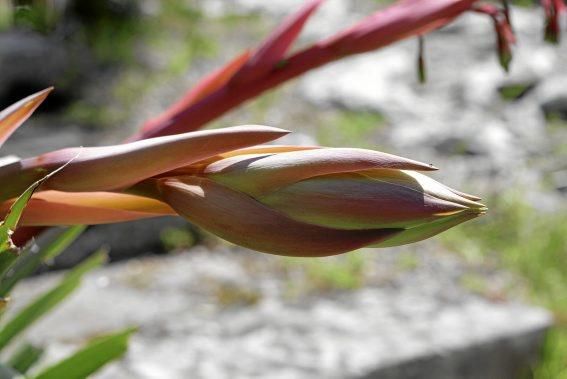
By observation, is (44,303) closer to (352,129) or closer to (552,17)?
(552,17)

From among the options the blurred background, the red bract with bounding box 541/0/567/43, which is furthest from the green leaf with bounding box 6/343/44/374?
the red bract with bounding box 541/0/567/43

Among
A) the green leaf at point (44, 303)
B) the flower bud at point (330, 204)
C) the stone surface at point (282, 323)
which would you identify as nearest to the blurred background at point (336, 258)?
the stone surface at point (282, 323)

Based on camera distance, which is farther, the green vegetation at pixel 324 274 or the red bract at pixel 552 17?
the green vegetation at pixel 324 274

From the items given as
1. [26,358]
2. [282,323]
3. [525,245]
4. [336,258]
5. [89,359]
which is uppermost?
[89,359]

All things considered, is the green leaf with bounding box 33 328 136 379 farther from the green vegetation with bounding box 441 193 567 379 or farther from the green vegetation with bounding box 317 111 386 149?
the green vegetation with bounding box 317 111 386 149

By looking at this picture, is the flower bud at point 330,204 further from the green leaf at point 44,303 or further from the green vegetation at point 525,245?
the green vegetation at point 525,245

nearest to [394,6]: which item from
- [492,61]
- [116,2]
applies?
[492,61]

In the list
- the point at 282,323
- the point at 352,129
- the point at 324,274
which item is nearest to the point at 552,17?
the point at 282,323
